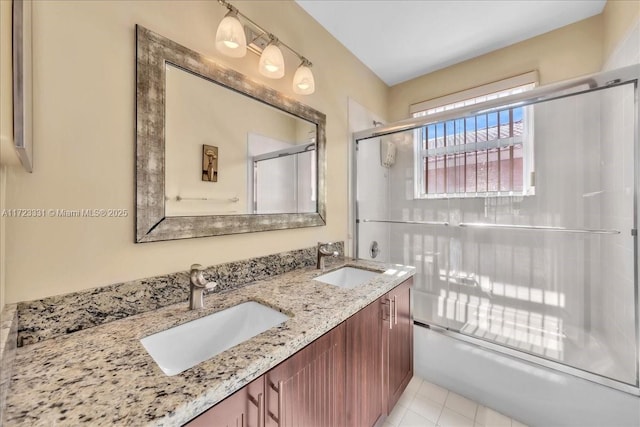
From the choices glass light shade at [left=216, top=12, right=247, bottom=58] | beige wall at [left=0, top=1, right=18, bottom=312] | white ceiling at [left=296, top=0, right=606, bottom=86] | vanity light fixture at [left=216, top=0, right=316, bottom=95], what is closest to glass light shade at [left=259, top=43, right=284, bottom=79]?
vanity light fixture at [left=216, top=0, right=316, bottom=95]

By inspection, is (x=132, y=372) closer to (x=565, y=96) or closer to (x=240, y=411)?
(x=240, y=411)

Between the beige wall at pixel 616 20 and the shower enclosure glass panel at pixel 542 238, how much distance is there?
30cm

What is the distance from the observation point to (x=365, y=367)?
1.08 m

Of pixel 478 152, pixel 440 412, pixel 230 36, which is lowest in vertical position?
pixel 440 412

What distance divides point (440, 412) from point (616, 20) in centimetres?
255

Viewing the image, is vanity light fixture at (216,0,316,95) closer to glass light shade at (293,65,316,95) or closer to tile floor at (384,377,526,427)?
glass light shade at (293,65,316,95)

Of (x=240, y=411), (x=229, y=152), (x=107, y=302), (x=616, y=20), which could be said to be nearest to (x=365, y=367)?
(x=240, y=411)

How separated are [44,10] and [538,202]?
106 inches

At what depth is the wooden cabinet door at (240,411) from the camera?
53 centimetres

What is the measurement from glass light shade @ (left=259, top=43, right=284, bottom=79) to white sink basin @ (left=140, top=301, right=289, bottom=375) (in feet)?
3.75

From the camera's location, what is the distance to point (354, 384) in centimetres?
101

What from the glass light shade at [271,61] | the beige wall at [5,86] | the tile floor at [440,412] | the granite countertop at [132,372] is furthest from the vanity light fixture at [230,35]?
the tile floor at [440,412]

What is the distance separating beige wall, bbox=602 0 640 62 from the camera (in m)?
1.27

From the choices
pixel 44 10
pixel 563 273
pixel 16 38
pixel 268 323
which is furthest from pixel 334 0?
pixel 563 273
